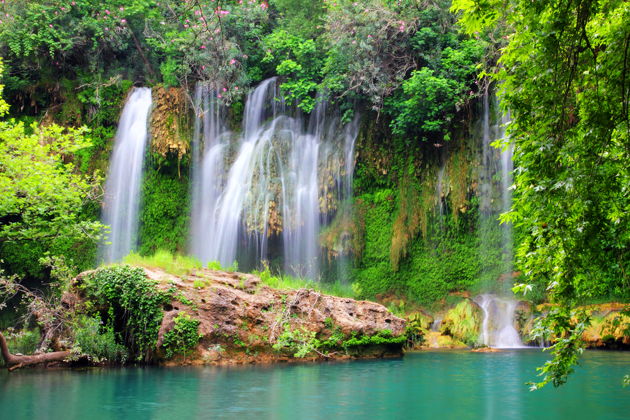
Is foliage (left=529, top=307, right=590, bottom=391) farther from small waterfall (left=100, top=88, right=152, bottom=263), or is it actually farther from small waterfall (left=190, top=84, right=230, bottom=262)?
small waterfall (left=100, top=88, right=152, bottom=263)

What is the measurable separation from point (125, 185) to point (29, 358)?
1075cm

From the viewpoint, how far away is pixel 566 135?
177 inches

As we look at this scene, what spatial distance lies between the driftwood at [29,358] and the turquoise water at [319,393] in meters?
0.40

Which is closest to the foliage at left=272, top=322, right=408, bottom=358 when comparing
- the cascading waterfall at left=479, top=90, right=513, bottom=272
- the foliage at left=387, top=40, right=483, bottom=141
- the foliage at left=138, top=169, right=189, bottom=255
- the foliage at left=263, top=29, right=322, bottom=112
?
the cascading waterfall at left=479, top=90, right=513, bottom=272

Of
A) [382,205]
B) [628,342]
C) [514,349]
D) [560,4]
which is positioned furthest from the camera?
[382,205]

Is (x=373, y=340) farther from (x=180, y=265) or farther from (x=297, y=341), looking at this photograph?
(x=180, y=265)

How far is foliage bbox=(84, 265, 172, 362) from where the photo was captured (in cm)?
1297

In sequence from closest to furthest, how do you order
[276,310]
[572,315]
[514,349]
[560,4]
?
[560,4]
[572,315]
[276,310]
[514,349]

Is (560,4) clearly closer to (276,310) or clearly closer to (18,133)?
(276,310)

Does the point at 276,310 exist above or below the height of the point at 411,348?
above

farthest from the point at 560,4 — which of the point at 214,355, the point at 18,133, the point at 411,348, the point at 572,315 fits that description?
the point at 411,348

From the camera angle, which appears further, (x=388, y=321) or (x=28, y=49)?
(x=28, y=49)

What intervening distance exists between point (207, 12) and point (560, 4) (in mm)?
20203

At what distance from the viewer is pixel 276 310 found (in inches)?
554
